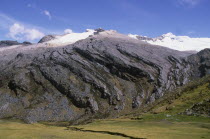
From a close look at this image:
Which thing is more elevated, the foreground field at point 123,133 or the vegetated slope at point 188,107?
the vegetated slope at point 188,107

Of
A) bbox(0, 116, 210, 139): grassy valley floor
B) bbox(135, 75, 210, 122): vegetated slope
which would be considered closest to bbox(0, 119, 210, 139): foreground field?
bbox(0, 116, 210, 139): grassy valley floor

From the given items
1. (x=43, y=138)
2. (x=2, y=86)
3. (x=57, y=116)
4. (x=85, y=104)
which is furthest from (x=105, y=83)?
(x=43, y=138)

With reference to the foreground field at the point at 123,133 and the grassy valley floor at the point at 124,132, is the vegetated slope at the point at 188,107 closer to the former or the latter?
the grassy valley floor at the point at 124,132

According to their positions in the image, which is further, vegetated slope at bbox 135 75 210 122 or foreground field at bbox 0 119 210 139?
vegetated slope at bbox 135 75 210 122

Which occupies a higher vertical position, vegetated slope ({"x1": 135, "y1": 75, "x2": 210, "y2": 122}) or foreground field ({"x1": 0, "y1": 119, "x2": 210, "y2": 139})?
vegetated slope ({"x1": 135, "y1": 75, "x2": 210, "y2": 122})

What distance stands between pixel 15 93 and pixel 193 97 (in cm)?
13147

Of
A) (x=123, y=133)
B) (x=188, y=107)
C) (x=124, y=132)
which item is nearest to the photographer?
(x=123, y=133)

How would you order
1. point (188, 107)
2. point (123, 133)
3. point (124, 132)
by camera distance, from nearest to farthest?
point (123, 133) → point (124, 132) → point (188, 107)

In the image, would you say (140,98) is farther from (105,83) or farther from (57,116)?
(57,116)

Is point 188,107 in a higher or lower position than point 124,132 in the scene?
higher

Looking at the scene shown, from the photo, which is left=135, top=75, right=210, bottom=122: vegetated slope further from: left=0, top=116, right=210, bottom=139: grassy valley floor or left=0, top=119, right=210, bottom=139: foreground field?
left=0, top=119, right=210, bottom=139: foreground field

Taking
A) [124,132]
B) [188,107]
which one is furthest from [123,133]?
[188,107]

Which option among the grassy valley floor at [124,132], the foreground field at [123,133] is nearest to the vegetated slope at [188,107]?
the grassy valley floor at [124,132]

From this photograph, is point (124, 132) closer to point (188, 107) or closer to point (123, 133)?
point (123, 133)
